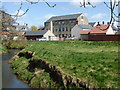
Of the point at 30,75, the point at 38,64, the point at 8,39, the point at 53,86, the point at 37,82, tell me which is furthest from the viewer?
the point at 8,39

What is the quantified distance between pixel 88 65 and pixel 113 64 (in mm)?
1537

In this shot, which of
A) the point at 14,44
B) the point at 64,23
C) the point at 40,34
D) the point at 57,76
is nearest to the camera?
the point at 57,76

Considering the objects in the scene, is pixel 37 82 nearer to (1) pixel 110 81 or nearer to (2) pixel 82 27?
(1) pixel 110 81

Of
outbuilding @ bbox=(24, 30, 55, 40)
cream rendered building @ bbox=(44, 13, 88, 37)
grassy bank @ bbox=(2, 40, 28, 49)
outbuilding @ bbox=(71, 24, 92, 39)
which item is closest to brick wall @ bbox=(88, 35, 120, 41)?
outbuilding @ bbox=(71, 24, 92, 39)

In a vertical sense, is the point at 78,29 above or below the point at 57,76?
above

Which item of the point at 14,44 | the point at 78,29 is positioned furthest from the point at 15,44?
the point at 78,29

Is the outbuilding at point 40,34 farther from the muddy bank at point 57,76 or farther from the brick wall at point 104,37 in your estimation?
the muddy bank at point 57,76

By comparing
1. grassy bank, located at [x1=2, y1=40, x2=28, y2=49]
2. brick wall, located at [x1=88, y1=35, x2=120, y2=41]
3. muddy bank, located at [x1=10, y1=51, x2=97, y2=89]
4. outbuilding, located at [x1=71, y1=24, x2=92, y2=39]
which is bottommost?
muddy bank, located at [x1=10, y1=51, x2=97, y2=89]

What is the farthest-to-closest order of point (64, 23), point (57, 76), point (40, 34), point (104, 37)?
point (64, 23), point (40, 34), point (104, 37), point (57, 76)

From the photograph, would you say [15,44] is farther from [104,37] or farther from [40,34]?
[40,34]

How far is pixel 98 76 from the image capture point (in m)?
10.6

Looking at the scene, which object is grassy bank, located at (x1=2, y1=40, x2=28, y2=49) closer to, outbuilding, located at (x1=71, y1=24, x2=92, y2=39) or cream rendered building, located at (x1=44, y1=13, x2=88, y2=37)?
outbuilding, located at (x1=71, y1=24, x2=92, y2=39)

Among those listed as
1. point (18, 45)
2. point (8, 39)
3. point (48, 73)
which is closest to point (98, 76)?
point (48, 73)

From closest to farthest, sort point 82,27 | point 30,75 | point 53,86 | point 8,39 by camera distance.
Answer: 1. point 53,86
2. point 30,75
3. point 8,39
4. point 82,27
